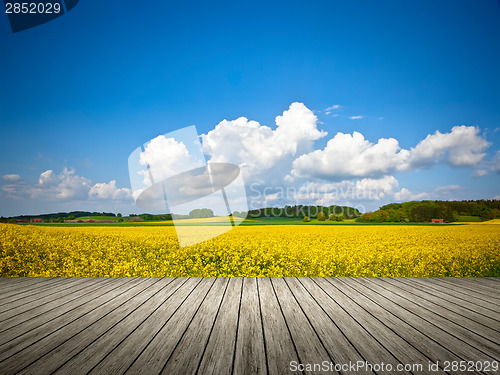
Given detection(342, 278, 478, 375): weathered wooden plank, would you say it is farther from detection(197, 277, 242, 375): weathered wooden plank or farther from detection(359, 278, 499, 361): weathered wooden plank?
detection(197, 277, 242, 375): weathered wooden plank

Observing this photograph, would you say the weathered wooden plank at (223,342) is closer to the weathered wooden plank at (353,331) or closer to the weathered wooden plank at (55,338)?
the weathered wooden plank at (353,331)

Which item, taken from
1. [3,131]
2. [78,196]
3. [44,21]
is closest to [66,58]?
[44,21]

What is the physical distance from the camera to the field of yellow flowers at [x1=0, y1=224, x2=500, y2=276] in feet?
20.1

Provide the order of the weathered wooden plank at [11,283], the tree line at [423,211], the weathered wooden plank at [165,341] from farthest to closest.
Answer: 1. the tree line at [423,211]
2. the weathered wooden plank at [11,283]
3. the weathered wooden plank at [165,341]

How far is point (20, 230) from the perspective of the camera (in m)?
7.89

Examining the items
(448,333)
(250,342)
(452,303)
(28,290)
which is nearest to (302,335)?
(250,342)

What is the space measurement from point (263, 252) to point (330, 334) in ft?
13.3

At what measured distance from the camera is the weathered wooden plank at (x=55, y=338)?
224cm

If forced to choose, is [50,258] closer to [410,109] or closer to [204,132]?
[204,132]

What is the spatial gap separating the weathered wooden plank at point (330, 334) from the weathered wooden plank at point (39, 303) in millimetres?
3288

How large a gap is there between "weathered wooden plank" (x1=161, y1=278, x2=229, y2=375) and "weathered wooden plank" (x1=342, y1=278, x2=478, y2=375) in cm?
170

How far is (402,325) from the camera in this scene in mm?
3080

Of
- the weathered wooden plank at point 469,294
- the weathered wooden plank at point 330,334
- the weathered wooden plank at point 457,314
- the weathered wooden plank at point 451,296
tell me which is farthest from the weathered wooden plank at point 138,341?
the weathered wooden plank at point 469,294

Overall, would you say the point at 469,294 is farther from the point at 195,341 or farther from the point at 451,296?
the point at 195,341
